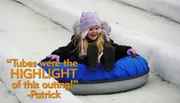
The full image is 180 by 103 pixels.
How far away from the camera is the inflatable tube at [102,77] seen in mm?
2863

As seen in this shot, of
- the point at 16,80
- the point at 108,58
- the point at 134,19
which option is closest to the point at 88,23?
the point at 108,58

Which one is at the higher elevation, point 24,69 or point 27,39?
point 24,69

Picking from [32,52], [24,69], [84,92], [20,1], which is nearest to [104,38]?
[84,92]

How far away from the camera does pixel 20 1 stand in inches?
228

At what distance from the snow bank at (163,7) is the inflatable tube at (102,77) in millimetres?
1686

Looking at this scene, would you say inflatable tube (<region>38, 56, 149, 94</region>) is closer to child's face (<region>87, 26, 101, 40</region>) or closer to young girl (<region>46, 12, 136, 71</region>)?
young girl (<region>46, 12, 136, 71</region>)

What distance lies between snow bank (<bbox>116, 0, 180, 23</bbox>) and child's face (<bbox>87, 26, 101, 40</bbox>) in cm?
173

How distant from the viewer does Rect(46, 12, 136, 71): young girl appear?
9.36ft

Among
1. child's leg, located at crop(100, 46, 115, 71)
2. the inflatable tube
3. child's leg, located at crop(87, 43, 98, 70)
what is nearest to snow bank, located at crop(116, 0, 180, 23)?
the inflatable tube

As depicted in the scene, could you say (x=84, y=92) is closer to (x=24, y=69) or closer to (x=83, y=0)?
(x=24, y=69)

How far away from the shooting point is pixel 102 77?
2875 mm

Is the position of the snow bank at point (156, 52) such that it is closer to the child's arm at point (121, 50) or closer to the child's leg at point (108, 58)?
the child's arm at point (121, 50)

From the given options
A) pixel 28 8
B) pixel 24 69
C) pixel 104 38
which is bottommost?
pixel 28 8

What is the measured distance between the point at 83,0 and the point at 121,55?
8.06ft
